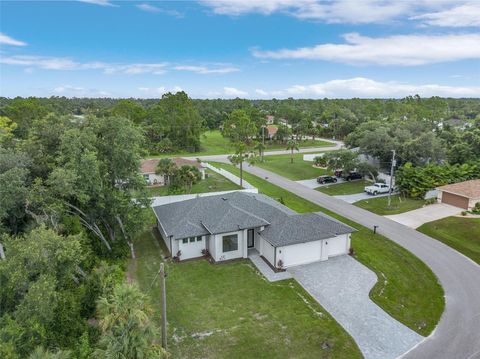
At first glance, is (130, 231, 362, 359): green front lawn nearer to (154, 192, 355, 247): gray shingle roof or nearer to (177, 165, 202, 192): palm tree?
(154, 192, 355, 247): gray shingle roof

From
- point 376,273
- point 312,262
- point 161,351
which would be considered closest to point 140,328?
point 161,351

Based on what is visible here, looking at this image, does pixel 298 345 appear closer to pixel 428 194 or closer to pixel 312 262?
pixel 312 262

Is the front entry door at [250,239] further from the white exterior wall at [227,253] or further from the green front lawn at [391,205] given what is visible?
the green front lawn at [391,205]

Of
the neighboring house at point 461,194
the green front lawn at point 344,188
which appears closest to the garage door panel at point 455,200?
the neighboring house at point 461,194

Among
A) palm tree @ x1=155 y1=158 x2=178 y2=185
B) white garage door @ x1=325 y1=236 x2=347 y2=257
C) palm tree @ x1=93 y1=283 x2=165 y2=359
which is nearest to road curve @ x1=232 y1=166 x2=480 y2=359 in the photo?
white garage door @ x1=325 y1=236 x2=347 y2=257

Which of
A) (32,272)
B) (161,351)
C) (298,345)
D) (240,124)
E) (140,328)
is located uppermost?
(240,124)

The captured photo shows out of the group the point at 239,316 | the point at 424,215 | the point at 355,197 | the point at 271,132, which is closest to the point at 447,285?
the point at 239,316

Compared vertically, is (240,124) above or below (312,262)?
above
